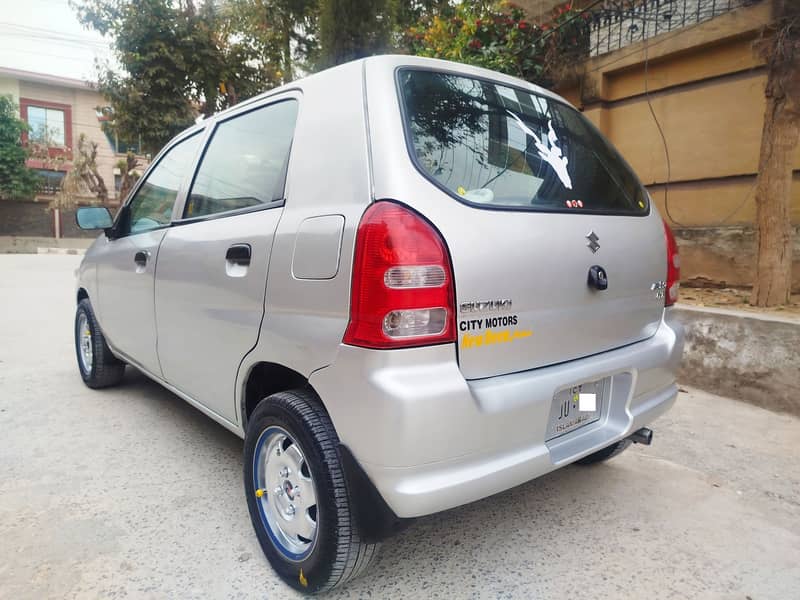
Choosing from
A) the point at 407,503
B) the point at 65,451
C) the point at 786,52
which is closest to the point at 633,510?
the point at 407,503

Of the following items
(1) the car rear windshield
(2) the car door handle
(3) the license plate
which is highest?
(1) the car rear windshield

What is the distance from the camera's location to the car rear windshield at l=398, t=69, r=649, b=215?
1755 mm

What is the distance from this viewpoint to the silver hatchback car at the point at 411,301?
1.55m

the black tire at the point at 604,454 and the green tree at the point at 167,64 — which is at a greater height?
the green tree at the point at 167,64

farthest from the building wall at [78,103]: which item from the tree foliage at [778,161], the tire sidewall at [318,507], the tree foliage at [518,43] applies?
the tire sidewall at [318,507]

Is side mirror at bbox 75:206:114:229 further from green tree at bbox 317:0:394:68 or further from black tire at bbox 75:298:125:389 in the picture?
green tree at bbox 317:0:394:68

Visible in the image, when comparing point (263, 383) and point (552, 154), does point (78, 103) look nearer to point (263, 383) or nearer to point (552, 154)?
point (263, 383)

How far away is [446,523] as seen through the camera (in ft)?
7.50

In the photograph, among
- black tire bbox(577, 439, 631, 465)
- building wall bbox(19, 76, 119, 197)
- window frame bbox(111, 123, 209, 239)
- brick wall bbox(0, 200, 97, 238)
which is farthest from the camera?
building wall bbox(19, 76, 119, 197)

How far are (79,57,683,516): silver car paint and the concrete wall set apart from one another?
1938 mm

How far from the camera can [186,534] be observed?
2.20m

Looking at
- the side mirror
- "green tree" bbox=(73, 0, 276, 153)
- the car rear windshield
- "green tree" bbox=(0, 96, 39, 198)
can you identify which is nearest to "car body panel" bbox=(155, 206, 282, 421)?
the car rear windshield

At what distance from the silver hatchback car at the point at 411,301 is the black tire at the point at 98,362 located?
66.2 inches

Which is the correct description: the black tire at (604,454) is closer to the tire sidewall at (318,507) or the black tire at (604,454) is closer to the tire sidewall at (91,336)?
the tire sidewall at (318,507)
